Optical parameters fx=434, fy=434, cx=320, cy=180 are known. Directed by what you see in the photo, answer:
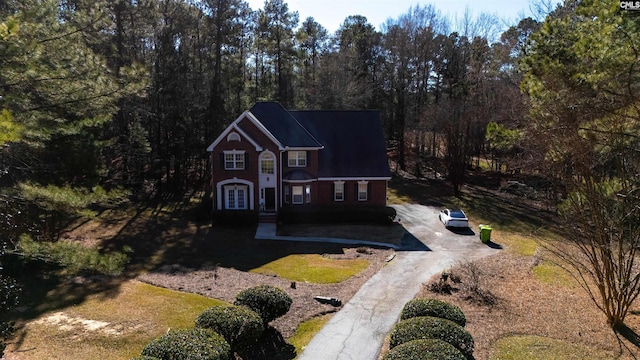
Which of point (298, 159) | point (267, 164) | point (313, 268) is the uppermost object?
point (298, 159)

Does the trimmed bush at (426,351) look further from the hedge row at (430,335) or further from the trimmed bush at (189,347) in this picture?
the trimmed bush at (189,347)

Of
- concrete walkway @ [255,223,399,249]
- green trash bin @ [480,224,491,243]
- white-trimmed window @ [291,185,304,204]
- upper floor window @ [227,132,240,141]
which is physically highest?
upper floor window @ [227,132,240,141]

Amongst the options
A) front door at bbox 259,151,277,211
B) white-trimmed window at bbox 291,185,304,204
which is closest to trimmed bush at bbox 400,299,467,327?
front door at bbox 259,151,277,211

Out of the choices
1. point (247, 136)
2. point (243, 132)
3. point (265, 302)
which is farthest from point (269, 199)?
point (265, 302)

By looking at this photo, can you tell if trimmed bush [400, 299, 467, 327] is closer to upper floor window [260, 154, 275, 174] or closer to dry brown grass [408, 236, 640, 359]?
dry brown grass [408, 236, 640, 359]

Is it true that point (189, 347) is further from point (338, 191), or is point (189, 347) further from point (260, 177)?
point (338, 191)

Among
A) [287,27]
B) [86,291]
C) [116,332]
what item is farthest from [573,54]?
[287,27]

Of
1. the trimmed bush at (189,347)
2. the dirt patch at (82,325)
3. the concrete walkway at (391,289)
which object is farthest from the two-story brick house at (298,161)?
the trimmed bush at (189,347)

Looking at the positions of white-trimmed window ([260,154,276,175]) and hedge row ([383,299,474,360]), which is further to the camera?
white-trimmed window ([260,154,276,175])
